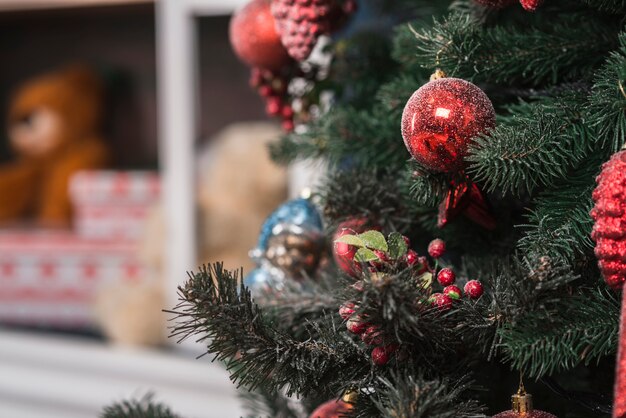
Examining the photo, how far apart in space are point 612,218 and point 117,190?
4.16 ft

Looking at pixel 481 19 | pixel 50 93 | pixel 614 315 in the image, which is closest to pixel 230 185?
pixel 50 93

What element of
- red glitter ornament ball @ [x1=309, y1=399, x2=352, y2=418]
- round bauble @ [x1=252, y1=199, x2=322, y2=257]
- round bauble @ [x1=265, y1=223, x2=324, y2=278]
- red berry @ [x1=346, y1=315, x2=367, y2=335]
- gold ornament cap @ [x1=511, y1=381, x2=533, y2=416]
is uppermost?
round bauble @ [x1=252, y1=199, x2=322, y2=257]

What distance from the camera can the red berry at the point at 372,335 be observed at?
35 cm

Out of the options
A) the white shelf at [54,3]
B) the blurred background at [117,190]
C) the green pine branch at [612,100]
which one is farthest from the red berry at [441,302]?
the white shelf at [54,3]

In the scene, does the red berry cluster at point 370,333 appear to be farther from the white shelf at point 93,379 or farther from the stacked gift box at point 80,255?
the stacked gift box at point 80,255

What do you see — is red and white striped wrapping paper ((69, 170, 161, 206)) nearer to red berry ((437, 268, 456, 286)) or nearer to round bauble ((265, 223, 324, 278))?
round bauble ((265, 223, 324, 278))

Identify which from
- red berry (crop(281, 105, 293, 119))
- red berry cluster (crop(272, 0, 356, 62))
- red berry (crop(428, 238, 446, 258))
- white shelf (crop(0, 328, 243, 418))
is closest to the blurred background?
white shelf (crop(0, 328, 243, 418))

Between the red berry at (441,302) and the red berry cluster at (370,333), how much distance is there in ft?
0.09

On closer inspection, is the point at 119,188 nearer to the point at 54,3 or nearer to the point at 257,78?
the point at 54,3

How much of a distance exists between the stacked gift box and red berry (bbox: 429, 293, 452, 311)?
3.77 feet

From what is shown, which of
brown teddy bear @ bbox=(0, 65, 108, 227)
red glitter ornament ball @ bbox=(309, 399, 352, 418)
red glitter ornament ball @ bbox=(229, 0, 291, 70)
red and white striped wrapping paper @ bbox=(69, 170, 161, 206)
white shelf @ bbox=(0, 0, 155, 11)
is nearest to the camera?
red glitter ornament ball @ bbox=(309, 399, 352, 418)

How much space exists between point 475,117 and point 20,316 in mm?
1392

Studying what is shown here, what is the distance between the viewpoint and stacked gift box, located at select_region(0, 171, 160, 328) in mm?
1480

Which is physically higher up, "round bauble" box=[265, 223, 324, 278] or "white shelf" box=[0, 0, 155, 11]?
"white shelf" box=[0, 0, 155, 11]
